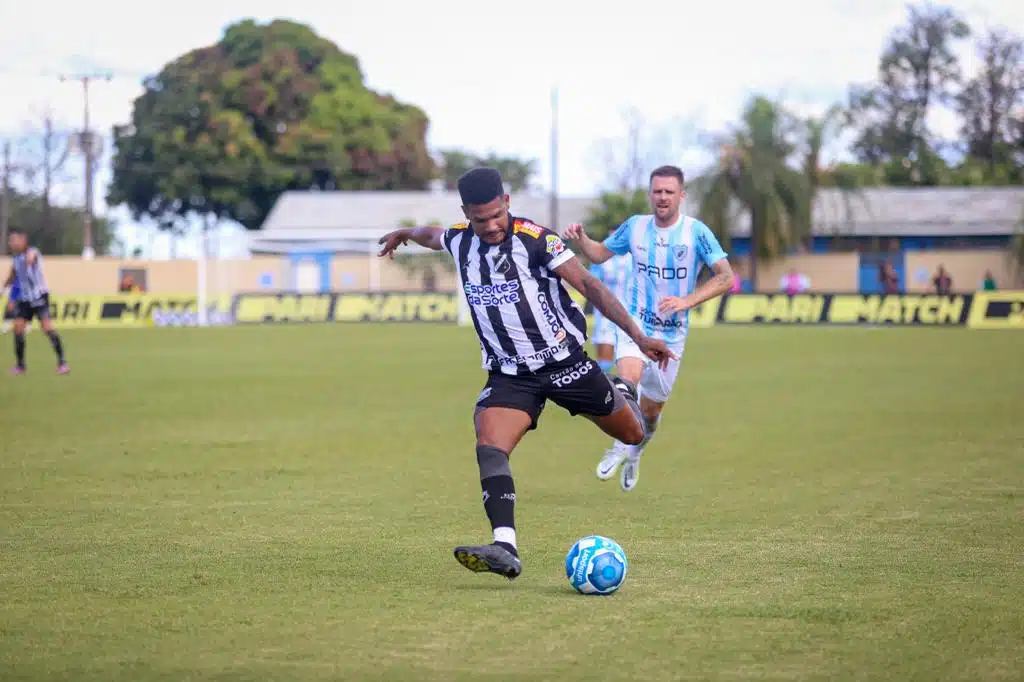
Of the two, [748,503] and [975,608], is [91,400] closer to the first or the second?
[748,503]

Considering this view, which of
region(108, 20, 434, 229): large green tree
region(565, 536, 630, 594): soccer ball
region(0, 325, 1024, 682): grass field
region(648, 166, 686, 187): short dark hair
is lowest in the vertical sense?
region(0, 325, 1024, 682): grass field

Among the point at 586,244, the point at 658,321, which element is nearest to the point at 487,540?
the point at 586,244

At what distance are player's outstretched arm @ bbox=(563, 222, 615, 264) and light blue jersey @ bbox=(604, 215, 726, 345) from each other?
0.29 metres

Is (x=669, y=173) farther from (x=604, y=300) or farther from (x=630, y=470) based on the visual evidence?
(x=604, y=300)

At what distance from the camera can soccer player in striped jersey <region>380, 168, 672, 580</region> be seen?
7699 millimetres

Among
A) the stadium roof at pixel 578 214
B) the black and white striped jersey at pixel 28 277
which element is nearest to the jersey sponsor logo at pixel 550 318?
the black and white striped jersey at pixel 28 277

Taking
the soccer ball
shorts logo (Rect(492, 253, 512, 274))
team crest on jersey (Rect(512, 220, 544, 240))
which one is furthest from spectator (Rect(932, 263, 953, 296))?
the soccer ball

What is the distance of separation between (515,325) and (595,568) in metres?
1.44

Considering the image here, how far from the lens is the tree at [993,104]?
285 feet

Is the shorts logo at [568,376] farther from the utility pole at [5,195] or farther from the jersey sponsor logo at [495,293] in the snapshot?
the utility pole at [5,195]

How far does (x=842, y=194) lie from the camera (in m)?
66.4

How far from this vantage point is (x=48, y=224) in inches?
3152

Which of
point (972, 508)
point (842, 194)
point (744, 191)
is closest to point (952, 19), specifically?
point (842, 194)

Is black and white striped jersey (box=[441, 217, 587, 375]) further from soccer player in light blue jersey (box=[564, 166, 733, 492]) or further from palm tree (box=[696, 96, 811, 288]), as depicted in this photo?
palm tree (box=[696, 96, 811, 288])
